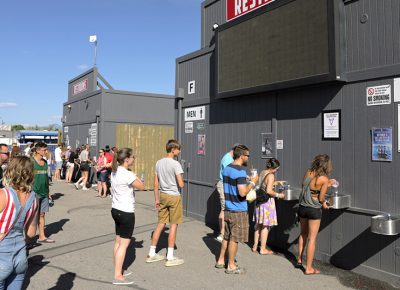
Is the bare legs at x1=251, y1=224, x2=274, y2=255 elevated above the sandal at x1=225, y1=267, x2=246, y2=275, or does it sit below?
above

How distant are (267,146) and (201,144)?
2.30m

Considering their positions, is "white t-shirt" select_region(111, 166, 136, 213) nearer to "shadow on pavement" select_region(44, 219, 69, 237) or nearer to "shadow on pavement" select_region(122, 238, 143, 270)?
"shadow on pavement" select_region(122, 238, 143, 270)

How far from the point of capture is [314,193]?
5.01 m

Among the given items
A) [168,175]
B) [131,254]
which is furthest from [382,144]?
[131,254]

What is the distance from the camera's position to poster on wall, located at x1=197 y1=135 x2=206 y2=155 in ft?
28.2

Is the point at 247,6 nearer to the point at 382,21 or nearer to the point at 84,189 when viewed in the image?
the point at 382,21

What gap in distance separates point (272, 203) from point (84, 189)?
950cm

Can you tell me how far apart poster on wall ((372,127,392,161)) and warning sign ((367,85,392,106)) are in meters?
0.36

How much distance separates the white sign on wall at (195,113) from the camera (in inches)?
341

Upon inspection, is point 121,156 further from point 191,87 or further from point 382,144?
point 191,87

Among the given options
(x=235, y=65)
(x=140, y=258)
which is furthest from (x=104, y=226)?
(x=235, y=65)

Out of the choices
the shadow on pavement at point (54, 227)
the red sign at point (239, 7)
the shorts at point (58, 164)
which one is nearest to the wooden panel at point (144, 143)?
the shorts at point (58, 164)

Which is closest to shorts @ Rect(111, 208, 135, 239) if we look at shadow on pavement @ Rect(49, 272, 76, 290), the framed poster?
shadow on pavement @ Rect(49, 272, 76, 290)

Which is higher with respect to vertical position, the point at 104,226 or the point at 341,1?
the point at 341,1
